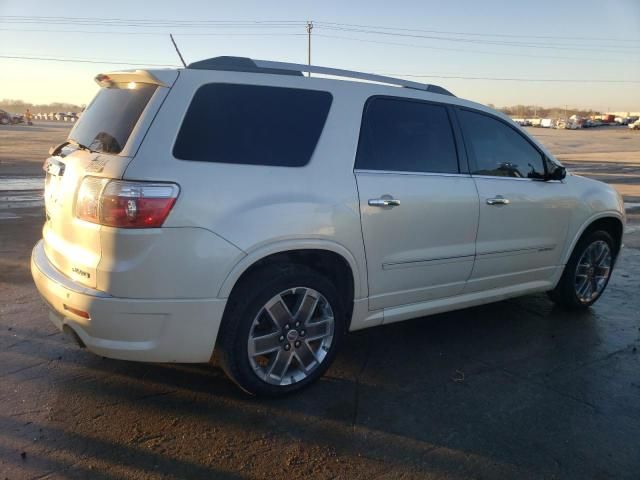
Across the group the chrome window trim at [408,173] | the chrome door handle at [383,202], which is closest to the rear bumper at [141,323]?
the chrome door handle at [383,202]

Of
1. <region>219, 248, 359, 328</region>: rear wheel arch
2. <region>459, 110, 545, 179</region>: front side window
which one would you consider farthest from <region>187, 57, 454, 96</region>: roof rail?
<region>219, 248, 359, 328</region>: rear wheel arch

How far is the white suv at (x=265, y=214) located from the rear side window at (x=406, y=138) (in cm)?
1

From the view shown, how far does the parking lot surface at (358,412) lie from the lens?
8.57 feet

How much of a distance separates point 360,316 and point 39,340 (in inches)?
94.1

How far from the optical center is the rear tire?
4840 millimetres

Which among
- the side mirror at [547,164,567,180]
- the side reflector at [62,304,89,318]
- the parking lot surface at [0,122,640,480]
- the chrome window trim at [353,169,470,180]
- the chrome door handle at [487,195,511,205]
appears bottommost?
the parking lot surface at [0,122,640,480]

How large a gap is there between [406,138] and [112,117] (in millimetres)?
1901

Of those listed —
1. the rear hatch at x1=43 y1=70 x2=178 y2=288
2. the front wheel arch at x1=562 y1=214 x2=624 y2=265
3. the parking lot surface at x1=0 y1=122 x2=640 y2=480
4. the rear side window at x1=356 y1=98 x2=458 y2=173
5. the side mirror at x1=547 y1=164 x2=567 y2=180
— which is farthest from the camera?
the front wheel arch at x1=562 y1=214 x2=624 y2=265

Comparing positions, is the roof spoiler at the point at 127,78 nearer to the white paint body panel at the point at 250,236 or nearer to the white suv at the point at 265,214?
the white suv at the point at 265,214

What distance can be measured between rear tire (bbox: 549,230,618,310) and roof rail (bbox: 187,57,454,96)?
2.32 m

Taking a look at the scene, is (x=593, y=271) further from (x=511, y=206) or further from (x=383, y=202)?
Answer: (x=383, y=202)

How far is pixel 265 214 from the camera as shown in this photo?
288 cm

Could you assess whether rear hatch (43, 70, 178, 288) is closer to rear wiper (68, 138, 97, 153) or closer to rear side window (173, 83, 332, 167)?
rear wiper (68, 138, 97, 153)

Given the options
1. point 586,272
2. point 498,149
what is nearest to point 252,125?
point 498,149
